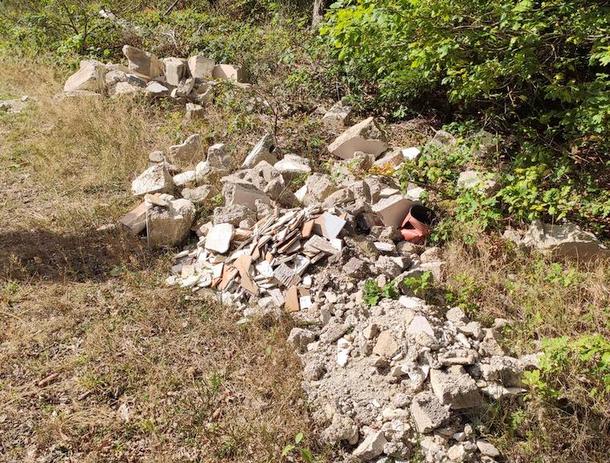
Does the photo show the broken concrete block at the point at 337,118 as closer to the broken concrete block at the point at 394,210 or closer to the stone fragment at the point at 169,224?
the broken concrete block at the point at 394,210

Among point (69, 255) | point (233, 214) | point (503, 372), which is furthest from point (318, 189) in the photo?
point (503, 372)

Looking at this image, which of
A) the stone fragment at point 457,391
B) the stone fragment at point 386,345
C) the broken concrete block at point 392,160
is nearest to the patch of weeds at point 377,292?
the stone fragment at point 386,345

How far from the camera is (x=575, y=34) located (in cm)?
443

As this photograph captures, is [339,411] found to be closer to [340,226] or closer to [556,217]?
[340,226]

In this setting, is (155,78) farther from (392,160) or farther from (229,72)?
Answer: (392,160)

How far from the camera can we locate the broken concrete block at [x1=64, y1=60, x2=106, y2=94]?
24.9 feet

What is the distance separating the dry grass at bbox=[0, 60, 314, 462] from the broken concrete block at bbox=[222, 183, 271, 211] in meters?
0.88

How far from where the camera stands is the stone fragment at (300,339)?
370 centimetres

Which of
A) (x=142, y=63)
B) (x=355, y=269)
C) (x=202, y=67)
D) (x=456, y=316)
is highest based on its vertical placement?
(x=142, y=63)

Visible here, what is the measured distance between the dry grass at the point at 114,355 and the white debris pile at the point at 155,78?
2.42 meters

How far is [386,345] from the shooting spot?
136 inches

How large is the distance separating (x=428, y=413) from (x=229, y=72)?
21.0 feet

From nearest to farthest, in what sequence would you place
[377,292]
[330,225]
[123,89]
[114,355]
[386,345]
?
1. [386,345]
2. [114,355]
3. [377,292]
4. [330,225]
5. [123,89]

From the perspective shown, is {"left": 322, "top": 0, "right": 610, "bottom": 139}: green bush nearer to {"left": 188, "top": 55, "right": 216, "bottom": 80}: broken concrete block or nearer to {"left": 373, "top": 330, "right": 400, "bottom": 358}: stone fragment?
{"left": 373, "top": 330, "right": 400, "bottom": 358}: stone fragment
